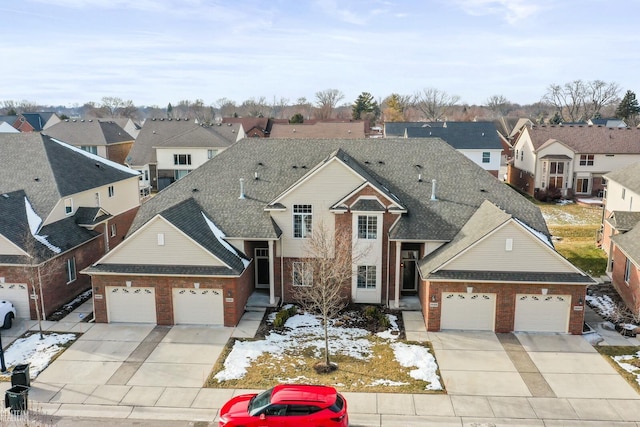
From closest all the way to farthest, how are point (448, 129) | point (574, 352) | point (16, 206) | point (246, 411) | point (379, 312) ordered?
1. point (246, 411)
2. point (574, 352)
3. point (379, 312)
4. point (16, 206)
5. point (448, 129)

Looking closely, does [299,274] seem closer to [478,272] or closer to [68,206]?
[478,272]

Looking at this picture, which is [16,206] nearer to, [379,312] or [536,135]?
[379,312]

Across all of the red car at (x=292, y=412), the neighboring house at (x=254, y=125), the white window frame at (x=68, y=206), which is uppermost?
the neighboring house at (x=254, y=125)

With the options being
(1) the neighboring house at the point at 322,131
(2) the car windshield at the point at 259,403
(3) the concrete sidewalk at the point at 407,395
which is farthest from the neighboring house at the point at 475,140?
(2) the car windshield at the point at 259,403

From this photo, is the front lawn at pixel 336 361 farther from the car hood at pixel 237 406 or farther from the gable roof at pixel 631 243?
the gable roof at pixel 631 243

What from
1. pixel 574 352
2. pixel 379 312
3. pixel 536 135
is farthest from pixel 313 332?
pixel 536 135

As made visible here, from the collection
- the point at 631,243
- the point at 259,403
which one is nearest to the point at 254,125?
the point at 631,243

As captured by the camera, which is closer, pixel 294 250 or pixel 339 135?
pixel 294 250
